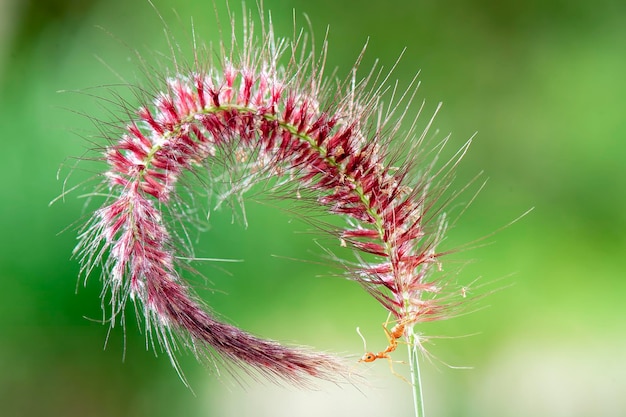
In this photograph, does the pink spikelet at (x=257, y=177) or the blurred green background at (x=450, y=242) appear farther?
the blurred green background at (x=450, y=242)

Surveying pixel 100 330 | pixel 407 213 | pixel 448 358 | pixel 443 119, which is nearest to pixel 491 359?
pixel 448 358

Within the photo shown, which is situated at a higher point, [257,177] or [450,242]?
[450,242]

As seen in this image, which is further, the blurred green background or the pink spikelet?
the blurred green background

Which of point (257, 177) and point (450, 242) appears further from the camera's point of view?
point (450, 242)
